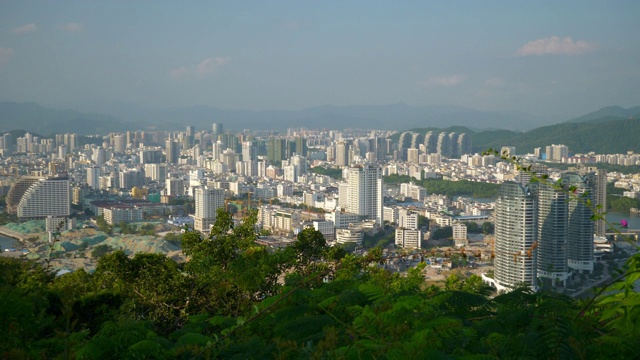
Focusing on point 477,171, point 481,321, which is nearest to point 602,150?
point 477,171

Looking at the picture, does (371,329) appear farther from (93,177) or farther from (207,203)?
(93,177)

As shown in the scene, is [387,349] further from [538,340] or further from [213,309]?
[213,309]

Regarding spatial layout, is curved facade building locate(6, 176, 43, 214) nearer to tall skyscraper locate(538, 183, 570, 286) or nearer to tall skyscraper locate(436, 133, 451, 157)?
tall skyscraper locate(538, 183, 570, 286)

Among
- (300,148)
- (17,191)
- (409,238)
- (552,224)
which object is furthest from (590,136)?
(17,191)

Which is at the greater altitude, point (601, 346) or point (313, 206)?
point (601, 346)

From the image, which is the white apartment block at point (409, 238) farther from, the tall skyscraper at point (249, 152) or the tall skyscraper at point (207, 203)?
the tall skyscraper at point (249, 152)

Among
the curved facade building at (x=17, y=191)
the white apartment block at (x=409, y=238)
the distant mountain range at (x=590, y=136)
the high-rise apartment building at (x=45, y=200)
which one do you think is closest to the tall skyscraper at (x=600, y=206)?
the white apartment block at (x=409, y=238)
